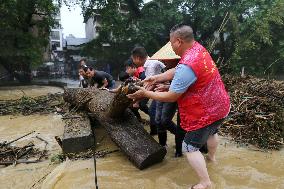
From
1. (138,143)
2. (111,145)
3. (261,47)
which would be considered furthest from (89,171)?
(261,47)

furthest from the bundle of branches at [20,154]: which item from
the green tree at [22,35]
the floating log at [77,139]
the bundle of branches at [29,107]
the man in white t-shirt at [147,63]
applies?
the green tree at [22,35]

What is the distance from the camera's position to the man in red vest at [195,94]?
314 centimetres

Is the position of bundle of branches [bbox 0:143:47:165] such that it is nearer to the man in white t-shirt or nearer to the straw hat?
the man in white t-shirt

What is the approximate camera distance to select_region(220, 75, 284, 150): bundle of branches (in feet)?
17.1

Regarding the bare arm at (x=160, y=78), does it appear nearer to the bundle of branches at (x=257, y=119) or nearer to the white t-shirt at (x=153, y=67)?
the white t-shirt at (x=153, y=67)

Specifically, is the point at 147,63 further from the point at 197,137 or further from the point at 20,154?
the point at 20,154

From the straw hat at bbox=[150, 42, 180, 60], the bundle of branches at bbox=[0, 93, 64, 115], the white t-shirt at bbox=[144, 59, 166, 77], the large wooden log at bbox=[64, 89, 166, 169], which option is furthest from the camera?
the bundle of branches at bbox=[0, 93, 64, 115]

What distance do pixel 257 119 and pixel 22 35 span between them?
18599mm

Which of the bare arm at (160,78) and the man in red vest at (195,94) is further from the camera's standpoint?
the bare arm at (160,78)

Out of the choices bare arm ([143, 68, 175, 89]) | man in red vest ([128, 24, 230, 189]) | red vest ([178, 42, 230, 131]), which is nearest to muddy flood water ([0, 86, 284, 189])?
man in red vest ([128, 24, 230, 189])

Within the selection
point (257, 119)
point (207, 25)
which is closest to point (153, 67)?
point (257, 119)

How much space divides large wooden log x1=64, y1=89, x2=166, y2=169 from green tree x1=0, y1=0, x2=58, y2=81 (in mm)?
14149

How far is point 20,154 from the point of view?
562 centimetres

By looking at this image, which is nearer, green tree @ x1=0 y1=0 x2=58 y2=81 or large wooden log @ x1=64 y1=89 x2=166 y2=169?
large wooden log @ x1=64 y1=89 x2=166 y2=169
